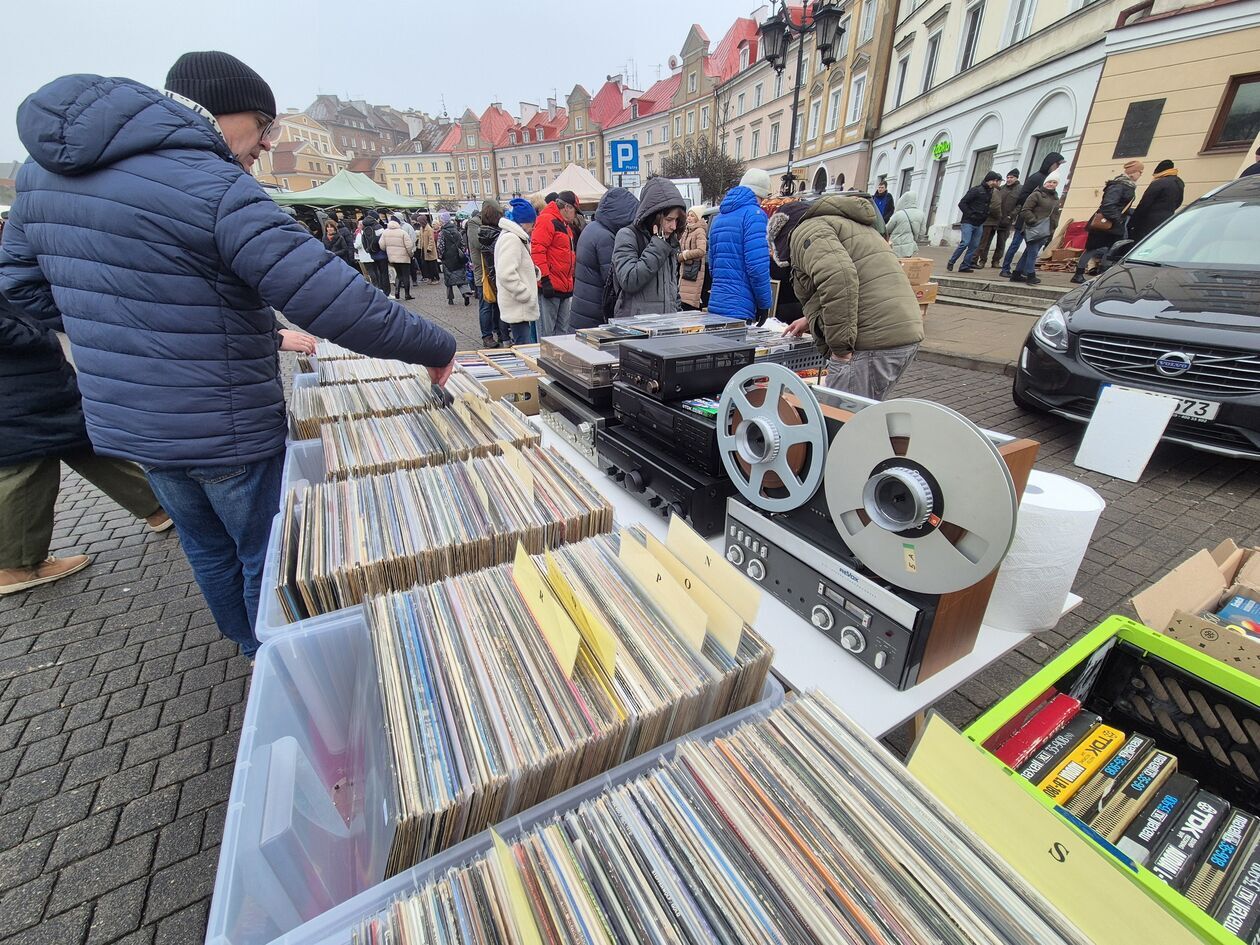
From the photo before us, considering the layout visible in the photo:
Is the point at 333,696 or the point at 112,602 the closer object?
the point at 333,696

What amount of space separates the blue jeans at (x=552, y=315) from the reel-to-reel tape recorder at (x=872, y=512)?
202 inches

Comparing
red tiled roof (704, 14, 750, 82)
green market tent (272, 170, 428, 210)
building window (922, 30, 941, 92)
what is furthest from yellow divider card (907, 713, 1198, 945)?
red tiled roof (704, 14, 750, 82)

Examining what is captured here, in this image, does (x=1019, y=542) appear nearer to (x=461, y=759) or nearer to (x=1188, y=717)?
(x=1188, y=717)

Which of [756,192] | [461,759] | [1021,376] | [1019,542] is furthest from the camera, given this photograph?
[1021,376]

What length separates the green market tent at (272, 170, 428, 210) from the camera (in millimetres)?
16156

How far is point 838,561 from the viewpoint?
119 cm

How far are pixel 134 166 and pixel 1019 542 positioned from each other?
2347 mm

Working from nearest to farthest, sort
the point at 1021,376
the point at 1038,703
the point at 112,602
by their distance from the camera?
the point at 1038,703, the point at 112,602, the point at 1021,376

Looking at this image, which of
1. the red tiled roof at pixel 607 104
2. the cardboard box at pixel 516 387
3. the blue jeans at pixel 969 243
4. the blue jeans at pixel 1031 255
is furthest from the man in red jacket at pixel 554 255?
the red tiled roof at pixel 607 104

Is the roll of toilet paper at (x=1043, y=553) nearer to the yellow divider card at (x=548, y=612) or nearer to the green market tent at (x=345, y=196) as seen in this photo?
the yellow divider card at (x=548, y=612)

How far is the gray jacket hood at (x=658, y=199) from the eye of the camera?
3.54 metres

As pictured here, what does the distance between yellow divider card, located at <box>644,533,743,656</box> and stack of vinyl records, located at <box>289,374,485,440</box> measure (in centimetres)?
123

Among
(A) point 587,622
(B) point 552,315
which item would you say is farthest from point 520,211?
(A) point 587,622

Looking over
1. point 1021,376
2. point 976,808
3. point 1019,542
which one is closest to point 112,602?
point 976,808
